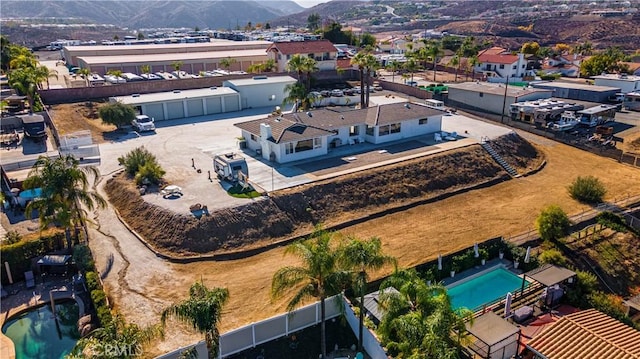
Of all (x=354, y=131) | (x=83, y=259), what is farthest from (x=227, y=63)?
(x=83, y=259)

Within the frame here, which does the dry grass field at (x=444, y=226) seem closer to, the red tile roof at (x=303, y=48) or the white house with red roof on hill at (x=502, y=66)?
the white house with red roof on hill at (x=502, y=66)

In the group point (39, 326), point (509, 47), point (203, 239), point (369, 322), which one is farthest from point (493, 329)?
point (509, 47)

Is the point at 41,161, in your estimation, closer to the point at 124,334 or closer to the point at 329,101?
the point at 124,334

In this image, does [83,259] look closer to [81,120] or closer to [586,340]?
[586,340]

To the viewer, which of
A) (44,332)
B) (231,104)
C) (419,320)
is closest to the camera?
(419,320)

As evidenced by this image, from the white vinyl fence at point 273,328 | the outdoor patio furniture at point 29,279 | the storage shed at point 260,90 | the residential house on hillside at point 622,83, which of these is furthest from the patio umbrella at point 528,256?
the residential house on hillside at point 622,83
